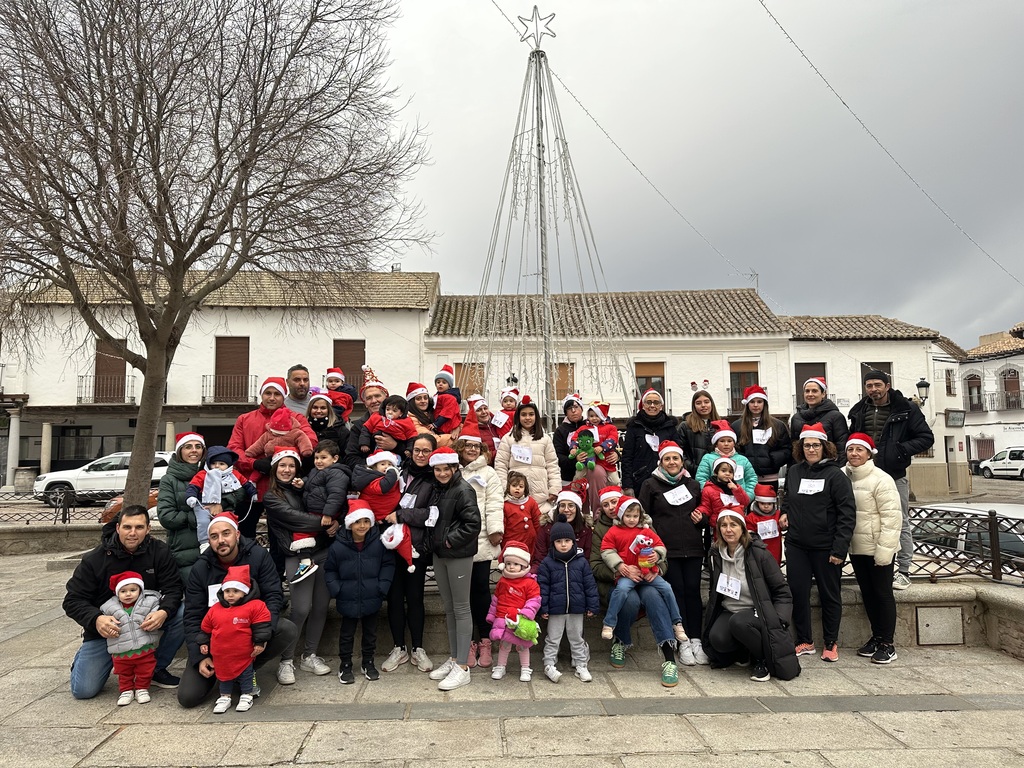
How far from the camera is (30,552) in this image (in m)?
10.7

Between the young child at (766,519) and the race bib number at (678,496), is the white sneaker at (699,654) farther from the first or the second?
the race bib number at (678,496)

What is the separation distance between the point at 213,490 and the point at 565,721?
9.16 feet

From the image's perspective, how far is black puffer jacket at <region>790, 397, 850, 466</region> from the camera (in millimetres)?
5332

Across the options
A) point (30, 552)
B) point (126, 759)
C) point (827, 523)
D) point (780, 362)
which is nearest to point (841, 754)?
point (827, 523)

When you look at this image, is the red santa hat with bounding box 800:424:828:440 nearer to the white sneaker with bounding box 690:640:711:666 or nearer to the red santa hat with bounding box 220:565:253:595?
the white sneaker with bounding box 690:640:711:666

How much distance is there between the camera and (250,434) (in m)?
5.23

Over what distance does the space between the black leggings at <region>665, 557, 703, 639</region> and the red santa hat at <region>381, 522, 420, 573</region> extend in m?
1.90

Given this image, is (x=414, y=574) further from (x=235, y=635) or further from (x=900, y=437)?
(x=900, y=437)

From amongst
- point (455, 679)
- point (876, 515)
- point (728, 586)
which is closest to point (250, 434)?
point (455, 679)

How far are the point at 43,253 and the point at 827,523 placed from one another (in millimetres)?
9164

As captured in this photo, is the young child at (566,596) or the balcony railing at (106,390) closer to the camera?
the young child at (566,596)

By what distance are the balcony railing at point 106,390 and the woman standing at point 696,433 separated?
69.6 feet

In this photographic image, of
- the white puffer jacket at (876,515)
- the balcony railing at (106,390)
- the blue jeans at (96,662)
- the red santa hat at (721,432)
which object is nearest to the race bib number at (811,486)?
the white puffer jacket at (876,515)

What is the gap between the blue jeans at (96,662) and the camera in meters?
4.12
